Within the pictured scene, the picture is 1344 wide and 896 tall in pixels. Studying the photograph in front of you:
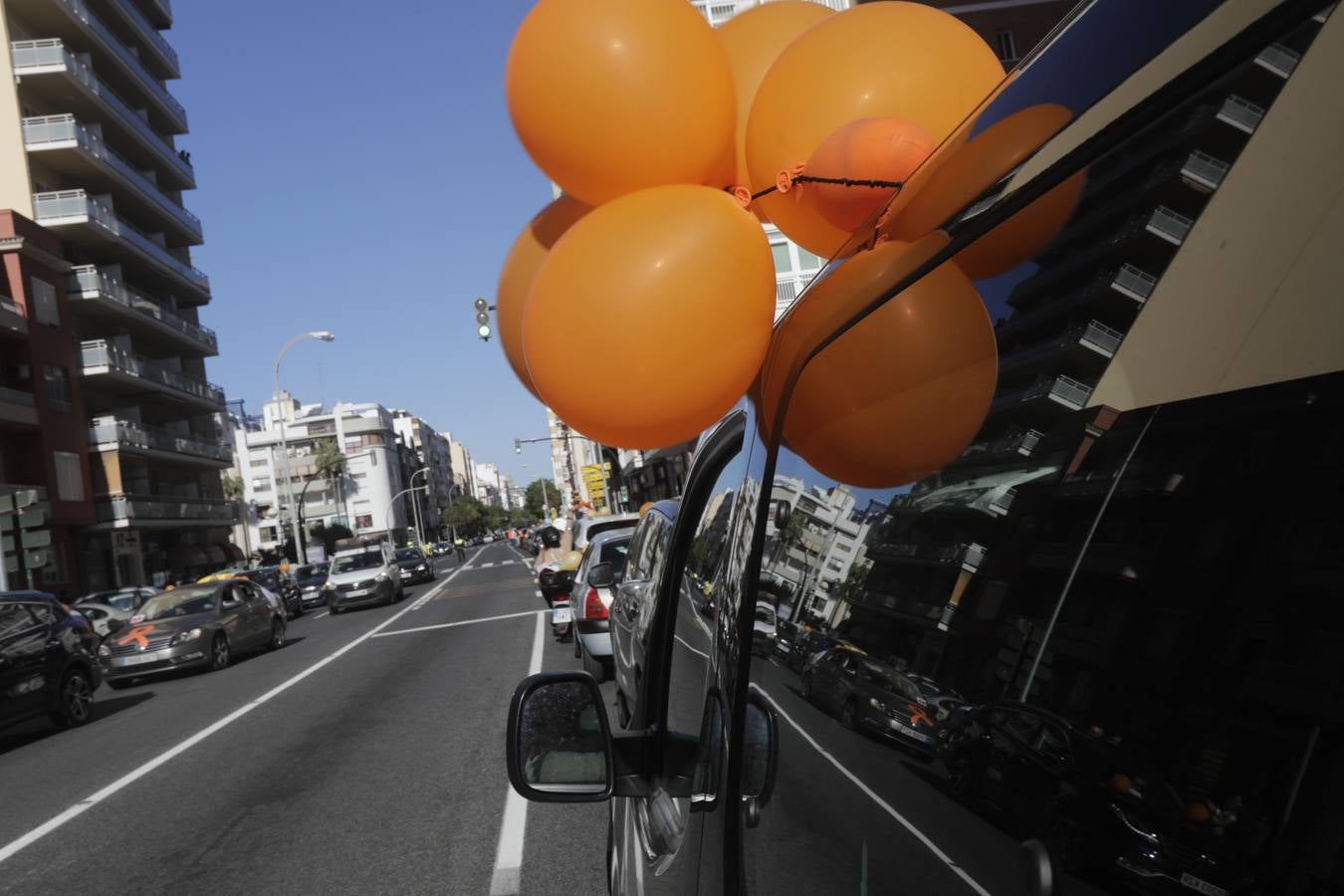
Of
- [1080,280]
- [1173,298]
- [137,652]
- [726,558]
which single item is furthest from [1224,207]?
[137,652]

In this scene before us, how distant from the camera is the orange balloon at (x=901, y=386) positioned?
1136mm

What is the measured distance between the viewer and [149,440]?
4172 centimetres

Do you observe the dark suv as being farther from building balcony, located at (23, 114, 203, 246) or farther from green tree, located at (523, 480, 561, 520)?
green tree, located at (523, 480, 561, 520)

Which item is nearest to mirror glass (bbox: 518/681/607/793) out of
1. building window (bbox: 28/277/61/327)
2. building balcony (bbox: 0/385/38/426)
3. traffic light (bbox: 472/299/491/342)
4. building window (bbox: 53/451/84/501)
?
traffic light (bbox: 472/299/491/342)

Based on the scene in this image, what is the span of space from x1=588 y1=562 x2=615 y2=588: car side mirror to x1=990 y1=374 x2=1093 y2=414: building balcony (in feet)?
26.8

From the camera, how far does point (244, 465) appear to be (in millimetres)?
123688

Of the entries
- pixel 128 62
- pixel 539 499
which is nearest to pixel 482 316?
pixel 128 62

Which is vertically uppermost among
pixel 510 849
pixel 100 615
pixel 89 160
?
pixel 89 160

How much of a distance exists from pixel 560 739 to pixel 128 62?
167 ft

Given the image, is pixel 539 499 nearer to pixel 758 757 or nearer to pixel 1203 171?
pixel 758 757

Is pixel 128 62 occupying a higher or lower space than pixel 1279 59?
higher

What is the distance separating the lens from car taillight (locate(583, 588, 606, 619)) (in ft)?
29.7

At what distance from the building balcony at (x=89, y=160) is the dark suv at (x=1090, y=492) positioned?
44523 mm

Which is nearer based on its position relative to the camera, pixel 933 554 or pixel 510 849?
pixel 933 554
